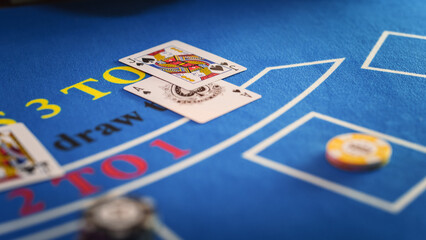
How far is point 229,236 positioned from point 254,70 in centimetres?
98

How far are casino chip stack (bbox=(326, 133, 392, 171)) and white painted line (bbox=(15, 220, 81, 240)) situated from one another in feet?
2.45

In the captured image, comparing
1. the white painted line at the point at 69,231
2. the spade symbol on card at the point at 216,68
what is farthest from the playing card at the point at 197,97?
the white painted line at the point at 69,231

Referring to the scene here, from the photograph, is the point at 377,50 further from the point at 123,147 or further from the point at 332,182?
the point at 123,147

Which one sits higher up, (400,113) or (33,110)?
(400,113)

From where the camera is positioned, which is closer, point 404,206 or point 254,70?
point 404,206

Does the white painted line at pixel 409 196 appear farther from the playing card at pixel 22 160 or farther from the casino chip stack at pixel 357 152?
the playing card at pixel 22 160

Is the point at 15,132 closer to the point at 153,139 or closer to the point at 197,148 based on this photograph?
the point at 153,139

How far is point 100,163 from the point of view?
149 centimetres

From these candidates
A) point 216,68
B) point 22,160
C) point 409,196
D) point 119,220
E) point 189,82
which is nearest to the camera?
point 119,220

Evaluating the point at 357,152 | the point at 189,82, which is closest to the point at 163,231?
the point at 357,152

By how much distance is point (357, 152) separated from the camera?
148cm

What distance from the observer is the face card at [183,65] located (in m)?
1.97

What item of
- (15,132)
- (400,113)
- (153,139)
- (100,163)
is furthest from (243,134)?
(15,132)

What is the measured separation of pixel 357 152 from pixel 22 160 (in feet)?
3.23
